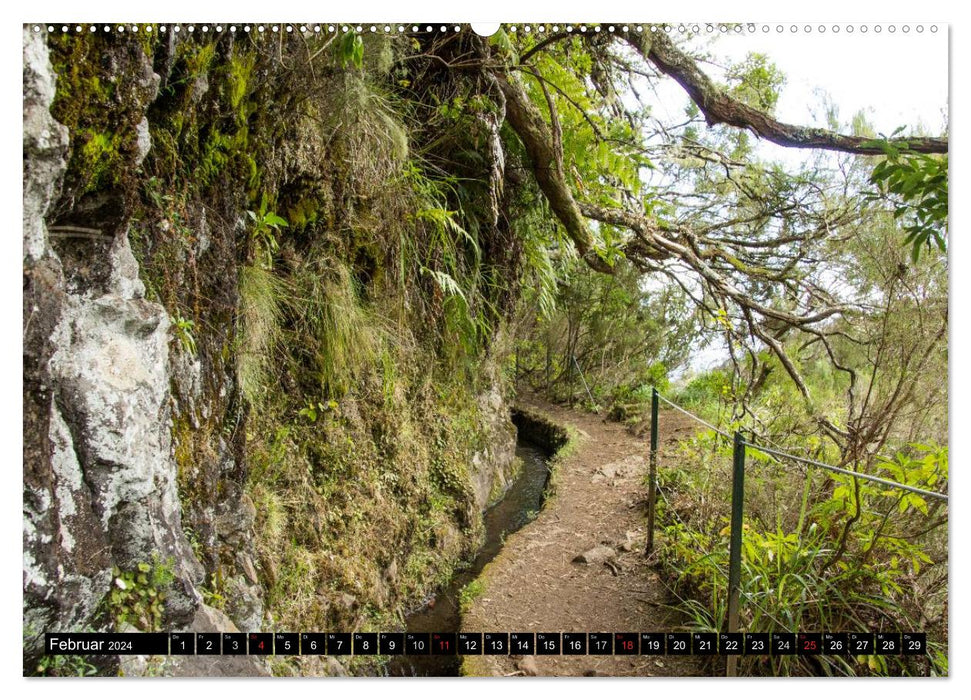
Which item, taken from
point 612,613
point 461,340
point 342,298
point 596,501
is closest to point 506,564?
point 612,613

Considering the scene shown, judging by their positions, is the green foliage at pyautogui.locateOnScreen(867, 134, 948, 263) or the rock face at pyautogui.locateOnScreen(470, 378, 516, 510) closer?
the green foliage at pyautogui.locateOnScreen(867, 134, 948, 263)

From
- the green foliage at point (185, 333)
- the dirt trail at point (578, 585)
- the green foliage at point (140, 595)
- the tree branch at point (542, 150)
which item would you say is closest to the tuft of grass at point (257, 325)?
the green foliage at point (185, 333)

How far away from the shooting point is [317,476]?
302 centimetres

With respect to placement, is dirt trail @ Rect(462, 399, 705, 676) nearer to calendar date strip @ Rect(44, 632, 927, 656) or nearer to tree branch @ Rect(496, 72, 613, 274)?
calendar date strip @ Rect(44, 632, 927, 656)

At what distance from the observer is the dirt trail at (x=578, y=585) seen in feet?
8.00

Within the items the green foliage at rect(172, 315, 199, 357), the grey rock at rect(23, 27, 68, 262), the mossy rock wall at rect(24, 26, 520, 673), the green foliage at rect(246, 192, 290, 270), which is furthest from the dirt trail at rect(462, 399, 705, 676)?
the grey rock at rect(23, 27, 68, 262)

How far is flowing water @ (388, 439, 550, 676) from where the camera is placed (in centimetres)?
262

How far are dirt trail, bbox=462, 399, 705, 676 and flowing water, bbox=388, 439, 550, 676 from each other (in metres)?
0.19

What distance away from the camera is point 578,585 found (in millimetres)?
3555

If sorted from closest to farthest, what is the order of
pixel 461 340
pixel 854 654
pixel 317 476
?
pixel 854 654, pixel 317 476, pixel 461 340

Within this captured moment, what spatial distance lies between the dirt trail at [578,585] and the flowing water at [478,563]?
19 cm

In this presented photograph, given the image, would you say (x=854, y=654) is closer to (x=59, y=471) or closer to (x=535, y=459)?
(x=59, y=471)

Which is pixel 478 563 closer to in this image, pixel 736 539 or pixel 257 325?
pixel 736 539

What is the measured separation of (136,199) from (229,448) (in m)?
1.03
